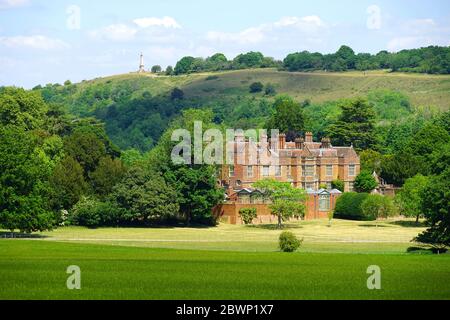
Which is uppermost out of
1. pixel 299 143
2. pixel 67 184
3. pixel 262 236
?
pixel 299 143

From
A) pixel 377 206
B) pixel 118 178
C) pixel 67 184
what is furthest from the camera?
pixel 377 206

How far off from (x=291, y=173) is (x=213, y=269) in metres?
62.5

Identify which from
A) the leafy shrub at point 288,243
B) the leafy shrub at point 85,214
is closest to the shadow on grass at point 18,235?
the leafy shrub at point 85,214

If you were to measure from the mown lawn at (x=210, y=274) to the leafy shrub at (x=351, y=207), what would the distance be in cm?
3932

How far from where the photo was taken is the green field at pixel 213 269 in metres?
47.9

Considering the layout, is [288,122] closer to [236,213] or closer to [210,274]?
[236,213]

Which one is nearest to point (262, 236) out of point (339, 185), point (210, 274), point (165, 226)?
point (165, 226)

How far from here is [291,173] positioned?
397 ft

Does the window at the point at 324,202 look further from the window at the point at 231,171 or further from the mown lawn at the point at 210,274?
the mown lawn at the point at 210,274

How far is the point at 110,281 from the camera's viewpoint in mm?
51719

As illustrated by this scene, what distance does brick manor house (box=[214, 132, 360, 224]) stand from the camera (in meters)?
111

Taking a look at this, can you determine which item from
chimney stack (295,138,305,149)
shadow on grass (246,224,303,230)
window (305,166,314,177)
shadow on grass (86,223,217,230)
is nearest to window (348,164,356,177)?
window (305,166,314,177)
